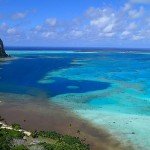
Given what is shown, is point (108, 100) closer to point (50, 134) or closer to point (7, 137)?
point (50, 134)

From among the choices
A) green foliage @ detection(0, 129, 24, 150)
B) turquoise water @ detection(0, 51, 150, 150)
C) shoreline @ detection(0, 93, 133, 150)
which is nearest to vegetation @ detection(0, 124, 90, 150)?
green foliage @ detection(0, 129, 24, 150)

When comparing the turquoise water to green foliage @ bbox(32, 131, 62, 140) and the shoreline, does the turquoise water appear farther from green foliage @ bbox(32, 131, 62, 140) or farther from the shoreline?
green foliage @ bbox(32, 131, 62, 140)

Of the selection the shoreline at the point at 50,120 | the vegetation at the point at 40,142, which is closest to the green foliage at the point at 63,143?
the vegetation at the point at 40,142

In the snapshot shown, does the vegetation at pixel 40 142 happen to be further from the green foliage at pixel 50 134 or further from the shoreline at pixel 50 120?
the shoreline at pixel 50 120

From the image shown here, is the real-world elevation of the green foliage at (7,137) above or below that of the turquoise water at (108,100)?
above

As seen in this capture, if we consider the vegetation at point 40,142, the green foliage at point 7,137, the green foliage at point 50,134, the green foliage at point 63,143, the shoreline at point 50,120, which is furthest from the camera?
the shoreline at point 50,120

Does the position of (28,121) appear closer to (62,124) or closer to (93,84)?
(62,124)

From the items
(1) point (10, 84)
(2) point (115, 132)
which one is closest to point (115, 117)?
(2) point (115, 132)

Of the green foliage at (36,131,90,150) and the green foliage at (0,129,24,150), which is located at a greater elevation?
the green foliage at (0,129,24,150)

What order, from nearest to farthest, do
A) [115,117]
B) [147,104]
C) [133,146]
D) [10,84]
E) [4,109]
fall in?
[133,146], [115,117], [4,109], [147,104], [10,84]
